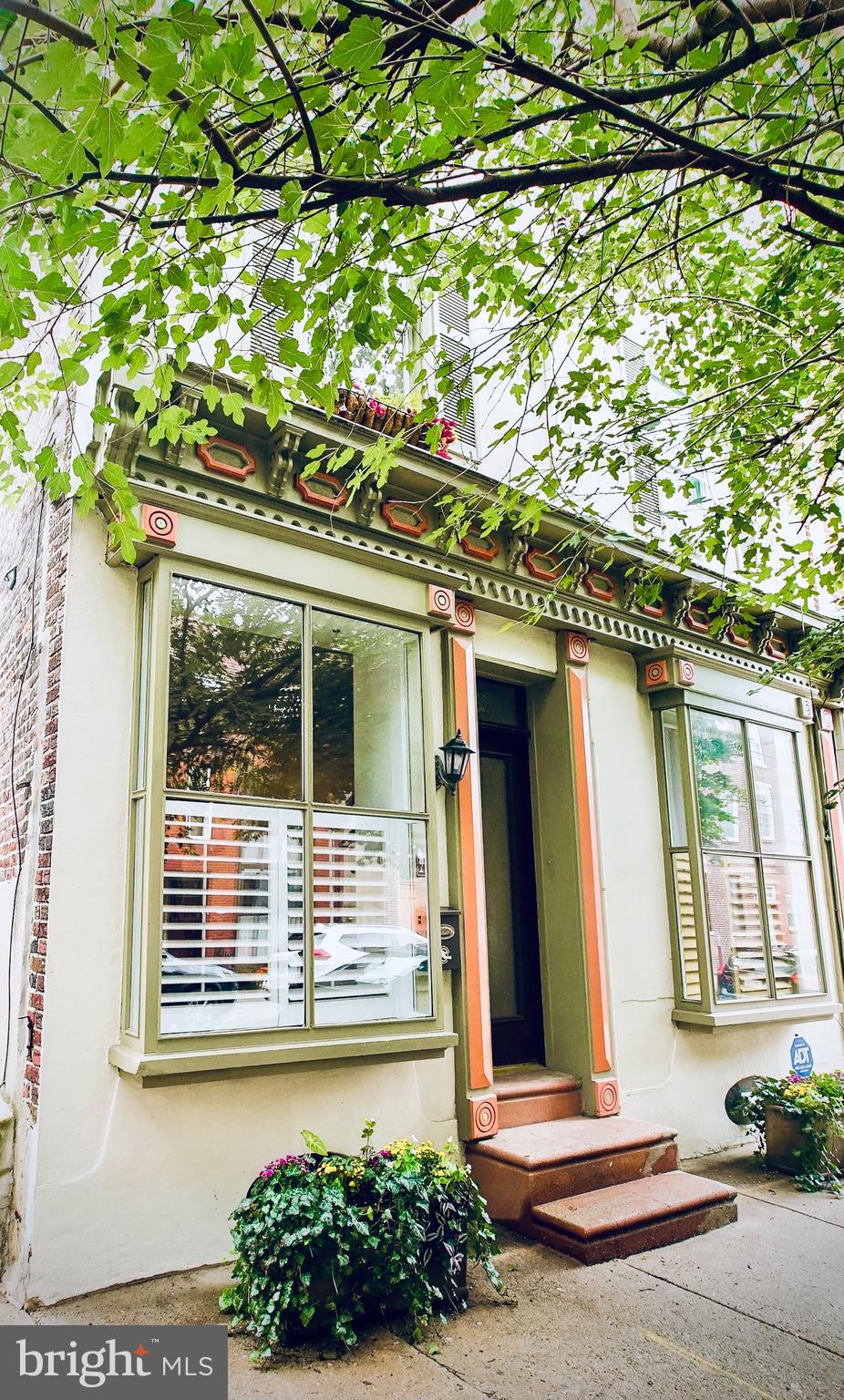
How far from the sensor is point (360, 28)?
2.71m

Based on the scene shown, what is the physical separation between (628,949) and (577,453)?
3.90 m

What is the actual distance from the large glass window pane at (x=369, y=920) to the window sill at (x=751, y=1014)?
286cm


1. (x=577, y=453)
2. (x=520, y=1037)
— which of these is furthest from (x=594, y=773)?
(x=577, y=453)

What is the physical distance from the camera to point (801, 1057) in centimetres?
849

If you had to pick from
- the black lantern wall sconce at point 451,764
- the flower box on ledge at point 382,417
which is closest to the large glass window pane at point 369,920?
the black lantern wall sconce at point 451,764

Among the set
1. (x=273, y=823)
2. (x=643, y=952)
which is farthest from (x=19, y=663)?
(x=643, y=952)

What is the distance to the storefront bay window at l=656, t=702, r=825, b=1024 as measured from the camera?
7.60 meters

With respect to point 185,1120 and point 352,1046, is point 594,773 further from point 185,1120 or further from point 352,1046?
point 185,1120

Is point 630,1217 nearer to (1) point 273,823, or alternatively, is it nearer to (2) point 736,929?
(1) point 273,823

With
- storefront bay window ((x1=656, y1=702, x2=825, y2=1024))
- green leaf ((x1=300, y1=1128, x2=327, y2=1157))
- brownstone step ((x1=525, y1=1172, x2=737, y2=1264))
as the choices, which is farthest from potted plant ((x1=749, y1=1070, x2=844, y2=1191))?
green leaf ((x1=300, y1=1128, x2=327, y2=1157))

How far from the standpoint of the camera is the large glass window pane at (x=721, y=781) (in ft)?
25.9

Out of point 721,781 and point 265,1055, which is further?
point 721,781

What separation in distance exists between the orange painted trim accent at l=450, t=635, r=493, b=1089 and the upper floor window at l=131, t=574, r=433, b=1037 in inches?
16.3

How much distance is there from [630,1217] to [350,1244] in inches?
76.2
